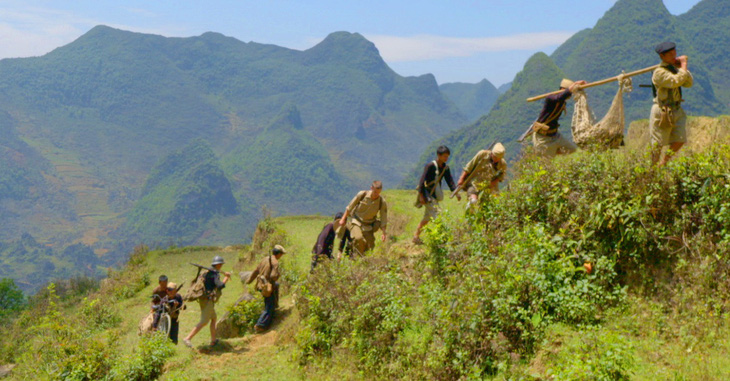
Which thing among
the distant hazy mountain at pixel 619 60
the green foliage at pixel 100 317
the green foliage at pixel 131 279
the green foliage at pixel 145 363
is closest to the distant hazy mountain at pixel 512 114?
the distant hazy mountain at pixel 619 60

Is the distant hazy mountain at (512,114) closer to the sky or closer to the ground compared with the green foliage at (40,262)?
closer to the sky

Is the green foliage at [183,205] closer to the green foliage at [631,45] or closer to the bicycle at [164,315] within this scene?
A: the green foliage at [631,45]

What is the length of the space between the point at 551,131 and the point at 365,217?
340cm

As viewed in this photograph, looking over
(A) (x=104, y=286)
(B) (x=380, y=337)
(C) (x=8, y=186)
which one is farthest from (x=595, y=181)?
(C) (x=8, y=186)

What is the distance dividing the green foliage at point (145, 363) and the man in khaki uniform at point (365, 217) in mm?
3457

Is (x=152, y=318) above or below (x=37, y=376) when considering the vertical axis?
above

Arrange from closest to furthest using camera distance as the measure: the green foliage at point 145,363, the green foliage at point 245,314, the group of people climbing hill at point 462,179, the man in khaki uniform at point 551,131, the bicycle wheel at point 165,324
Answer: the group of people climbing hill at point 462,179 < the man in khaki uniform at point 551,131 < the green foliage at point 145,363 < the bicycle wheel at point 165,324 < the green foliage at point 245,314

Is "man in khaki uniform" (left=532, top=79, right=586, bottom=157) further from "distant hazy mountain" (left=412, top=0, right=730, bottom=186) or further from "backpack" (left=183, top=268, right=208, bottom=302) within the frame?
"distant hazy mountain" (left=412, top=0, right=730, bottom=186)

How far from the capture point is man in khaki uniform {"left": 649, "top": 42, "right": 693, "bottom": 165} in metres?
7.36

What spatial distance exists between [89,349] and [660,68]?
917 cm

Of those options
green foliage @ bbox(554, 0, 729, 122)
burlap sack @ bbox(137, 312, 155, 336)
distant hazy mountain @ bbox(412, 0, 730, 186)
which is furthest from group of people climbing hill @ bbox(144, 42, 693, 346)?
green foliage @ bbox(554, 0, 729, 122)

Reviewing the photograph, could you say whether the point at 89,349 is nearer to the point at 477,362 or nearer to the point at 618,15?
the point at 477,362

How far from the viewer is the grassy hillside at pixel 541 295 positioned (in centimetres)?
572

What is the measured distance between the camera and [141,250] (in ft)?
90.4
